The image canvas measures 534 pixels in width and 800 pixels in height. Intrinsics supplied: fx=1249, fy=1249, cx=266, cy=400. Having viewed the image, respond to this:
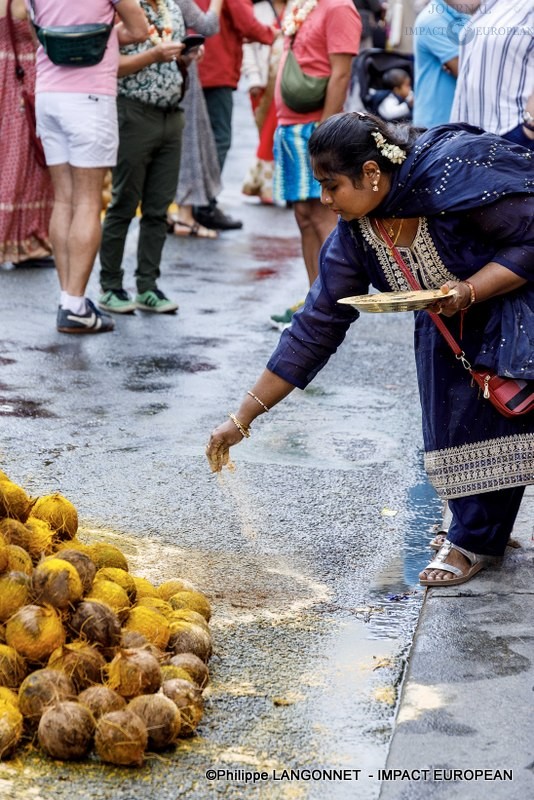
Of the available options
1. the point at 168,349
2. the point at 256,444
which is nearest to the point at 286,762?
the point at 256,444

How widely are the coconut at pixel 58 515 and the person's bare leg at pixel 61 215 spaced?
374 cm

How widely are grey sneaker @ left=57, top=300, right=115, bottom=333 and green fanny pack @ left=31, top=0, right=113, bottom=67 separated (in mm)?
1389

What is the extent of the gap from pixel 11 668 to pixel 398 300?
1400 mm

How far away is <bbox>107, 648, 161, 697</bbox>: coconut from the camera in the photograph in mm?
2963

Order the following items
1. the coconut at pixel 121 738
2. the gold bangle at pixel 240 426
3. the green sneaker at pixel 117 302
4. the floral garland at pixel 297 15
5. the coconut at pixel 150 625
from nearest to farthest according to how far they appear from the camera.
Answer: the coconut at pixel 121 738 → the coconut at pixel 150 625 → the gold bangle at pixel 240 426 → the floral garland at pixel 297 15 → the green sneaker at pixel 117 302

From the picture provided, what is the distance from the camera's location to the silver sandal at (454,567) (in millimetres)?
4004

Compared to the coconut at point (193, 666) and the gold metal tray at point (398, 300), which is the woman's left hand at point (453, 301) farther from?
the coconut at point (193, 666)

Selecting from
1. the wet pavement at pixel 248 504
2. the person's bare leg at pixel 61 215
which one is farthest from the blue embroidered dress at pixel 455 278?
the person's bare leg at pixel 61 215

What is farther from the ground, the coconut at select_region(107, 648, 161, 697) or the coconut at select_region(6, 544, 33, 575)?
the coconut at select_region(6, 544, 33, 575)

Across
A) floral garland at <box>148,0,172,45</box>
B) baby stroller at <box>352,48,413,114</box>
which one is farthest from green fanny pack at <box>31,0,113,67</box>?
baby stroller at <box>352,48,413,114</box>

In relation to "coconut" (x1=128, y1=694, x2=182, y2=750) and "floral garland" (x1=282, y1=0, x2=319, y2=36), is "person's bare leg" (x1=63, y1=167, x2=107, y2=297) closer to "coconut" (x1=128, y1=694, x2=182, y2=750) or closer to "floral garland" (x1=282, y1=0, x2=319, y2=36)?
"floral garland" (x1=282, y1=0, x2=319, y2=36)

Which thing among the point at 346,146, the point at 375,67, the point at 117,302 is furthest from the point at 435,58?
the point at 375,67

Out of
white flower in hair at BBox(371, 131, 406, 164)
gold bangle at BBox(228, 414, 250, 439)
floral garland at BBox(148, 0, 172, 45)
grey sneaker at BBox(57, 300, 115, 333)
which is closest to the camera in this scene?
white flower in hair at BBox(371, 131, 406, 164)

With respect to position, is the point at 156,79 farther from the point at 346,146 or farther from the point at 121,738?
the point at 121,738
